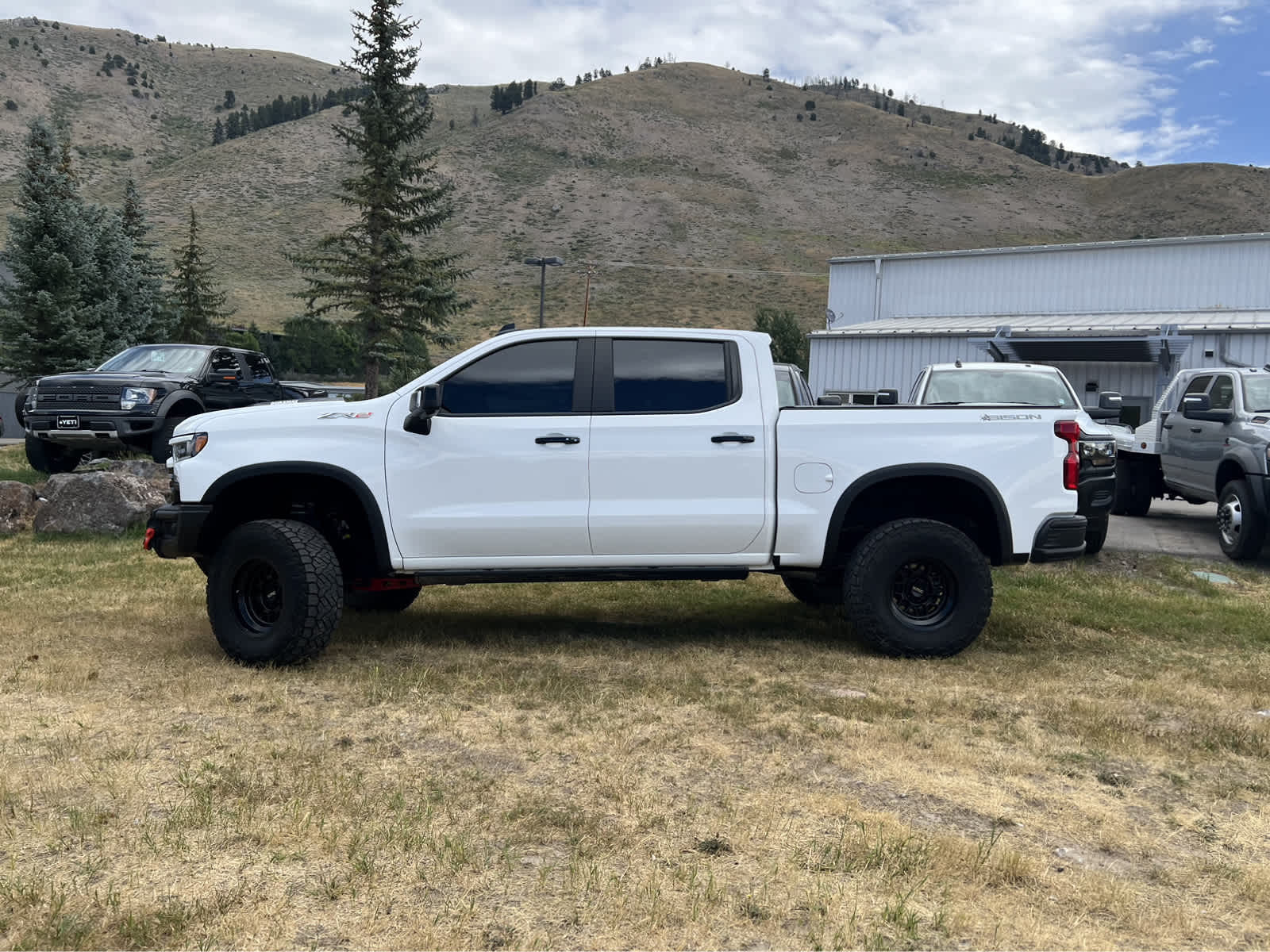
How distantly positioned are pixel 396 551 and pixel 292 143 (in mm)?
Answer: 119482

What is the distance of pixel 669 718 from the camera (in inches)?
202

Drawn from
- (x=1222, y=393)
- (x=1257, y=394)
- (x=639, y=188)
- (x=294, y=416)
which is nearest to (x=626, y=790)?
(x=294, y=416)

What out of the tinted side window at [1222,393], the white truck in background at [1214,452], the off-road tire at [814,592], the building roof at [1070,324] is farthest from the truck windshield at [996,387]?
the building roof at [1070,324]

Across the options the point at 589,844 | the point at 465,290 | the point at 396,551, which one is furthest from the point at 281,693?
the point at 465,290

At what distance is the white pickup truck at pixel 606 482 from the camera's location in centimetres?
611

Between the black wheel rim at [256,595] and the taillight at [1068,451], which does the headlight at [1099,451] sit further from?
the black wheel rim at [256,595]

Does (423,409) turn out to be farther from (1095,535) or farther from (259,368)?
(259,368)

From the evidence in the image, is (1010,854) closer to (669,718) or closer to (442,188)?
(669,718)

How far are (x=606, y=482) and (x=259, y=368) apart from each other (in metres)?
11.0

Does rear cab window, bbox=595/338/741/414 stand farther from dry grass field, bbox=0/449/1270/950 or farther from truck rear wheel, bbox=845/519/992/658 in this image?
dry grass field, bbox=0/449/1270/950

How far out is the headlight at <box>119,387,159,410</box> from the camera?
13.2 m

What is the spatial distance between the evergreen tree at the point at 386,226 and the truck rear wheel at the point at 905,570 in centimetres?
2653

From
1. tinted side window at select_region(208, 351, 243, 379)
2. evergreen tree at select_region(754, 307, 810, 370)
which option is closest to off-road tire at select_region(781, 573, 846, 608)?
tinted side window at select_region(208, 351, 243, 379)

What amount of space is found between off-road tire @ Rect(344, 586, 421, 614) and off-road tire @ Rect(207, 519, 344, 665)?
1.40 meters
